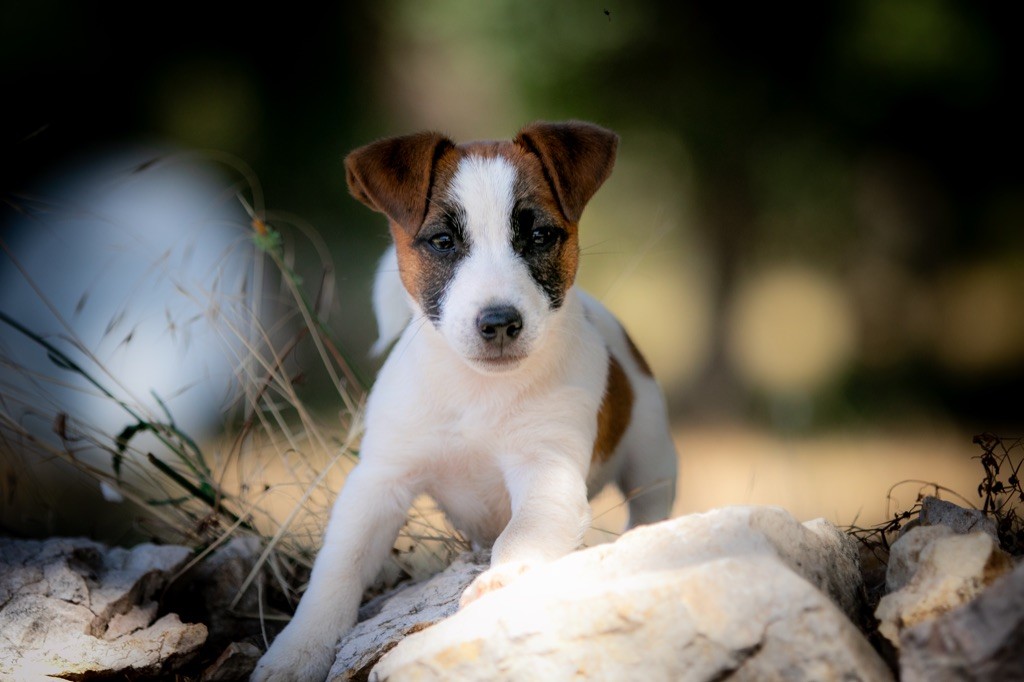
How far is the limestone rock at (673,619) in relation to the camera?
2.03 metres

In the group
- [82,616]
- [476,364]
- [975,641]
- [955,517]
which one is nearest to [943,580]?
[975,641]

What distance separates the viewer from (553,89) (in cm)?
911

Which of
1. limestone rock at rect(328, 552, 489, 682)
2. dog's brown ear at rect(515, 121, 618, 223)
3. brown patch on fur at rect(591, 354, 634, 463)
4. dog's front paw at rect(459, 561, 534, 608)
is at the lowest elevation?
limestone rock at rect(328, 552, 489, 682)

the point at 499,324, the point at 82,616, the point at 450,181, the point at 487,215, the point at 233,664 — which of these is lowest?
the point at 233,664

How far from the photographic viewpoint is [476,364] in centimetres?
315

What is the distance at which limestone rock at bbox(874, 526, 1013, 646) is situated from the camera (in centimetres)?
213

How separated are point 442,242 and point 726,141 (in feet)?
24.3

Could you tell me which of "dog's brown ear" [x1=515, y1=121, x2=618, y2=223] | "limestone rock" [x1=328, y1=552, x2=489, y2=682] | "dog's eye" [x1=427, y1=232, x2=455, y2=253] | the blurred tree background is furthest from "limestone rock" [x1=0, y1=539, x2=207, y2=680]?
the blurred tree background

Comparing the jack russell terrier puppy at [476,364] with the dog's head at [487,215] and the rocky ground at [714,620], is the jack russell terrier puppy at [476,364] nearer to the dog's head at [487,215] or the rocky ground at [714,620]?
the dog's head at [487,215]

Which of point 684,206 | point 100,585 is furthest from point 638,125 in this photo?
point 100,585

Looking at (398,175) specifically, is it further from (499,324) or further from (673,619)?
(673,619)

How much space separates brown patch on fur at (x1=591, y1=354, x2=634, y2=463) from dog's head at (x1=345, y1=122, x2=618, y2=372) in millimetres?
541

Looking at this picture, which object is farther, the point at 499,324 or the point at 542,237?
the point at 542,237

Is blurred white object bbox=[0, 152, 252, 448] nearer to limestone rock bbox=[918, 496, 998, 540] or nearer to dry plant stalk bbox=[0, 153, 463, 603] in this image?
dry plant stalk bbox=[0, 153, 463, 603]
